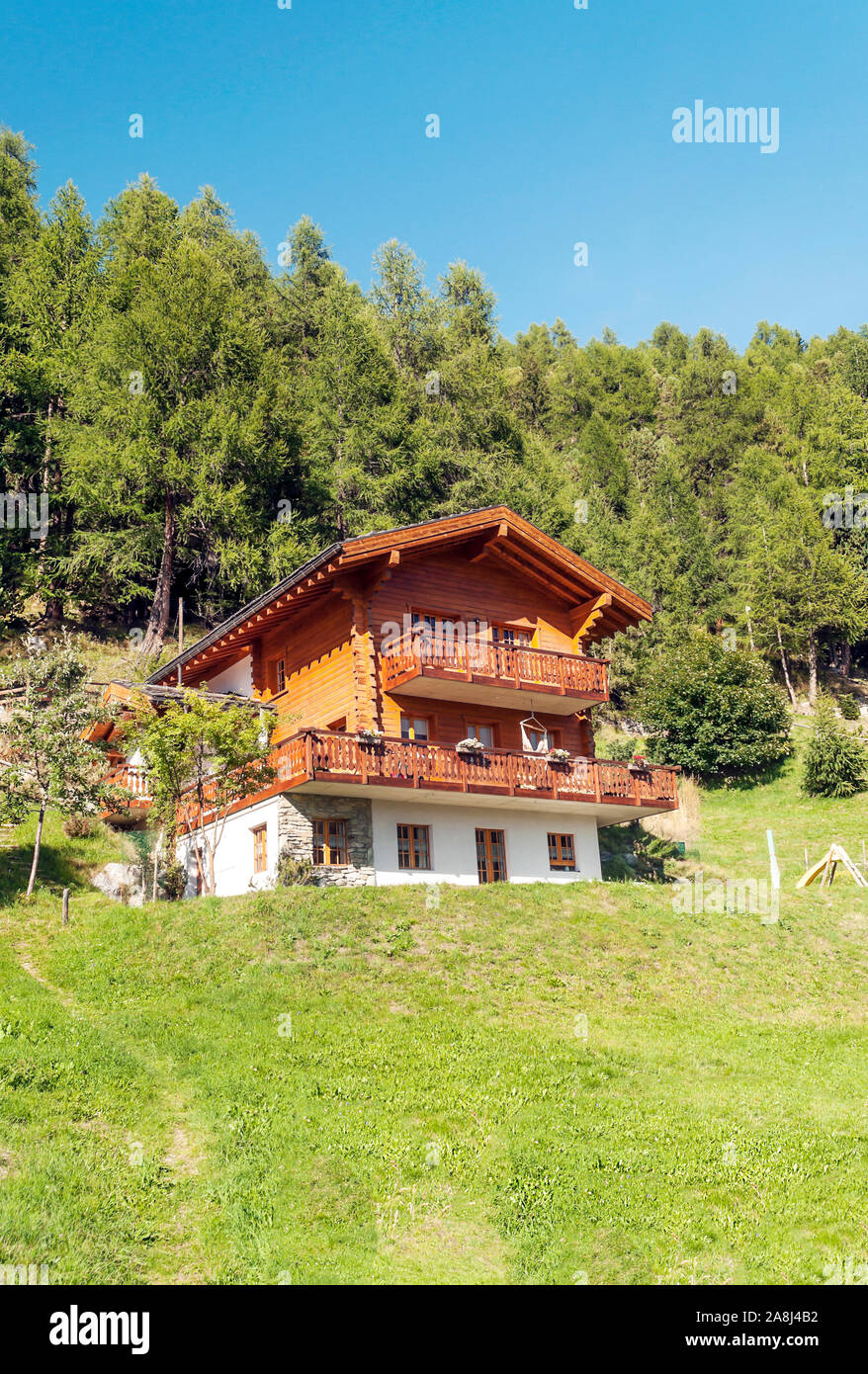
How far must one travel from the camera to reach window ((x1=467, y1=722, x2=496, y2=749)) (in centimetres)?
2777

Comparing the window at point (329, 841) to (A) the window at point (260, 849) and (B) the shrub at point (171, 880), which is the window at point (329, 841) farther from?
(B) the shrub at point (171, 880)

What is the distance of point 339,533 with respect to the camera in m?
49.0

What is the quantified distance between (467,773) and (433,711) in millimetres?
2797

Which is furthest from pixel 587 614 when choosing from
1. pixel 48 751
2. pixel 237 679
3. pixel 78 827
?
pixel 48 751

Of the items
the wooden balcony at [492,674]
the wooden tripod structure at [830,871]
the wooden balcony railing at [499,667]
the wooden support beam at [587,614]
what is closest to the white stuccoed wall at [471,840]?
the wooden balcony at [492,674]

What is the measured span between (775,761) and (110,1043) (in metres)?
34.6

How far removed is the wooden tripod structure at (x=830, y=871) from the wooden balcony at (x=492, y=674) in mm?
7492

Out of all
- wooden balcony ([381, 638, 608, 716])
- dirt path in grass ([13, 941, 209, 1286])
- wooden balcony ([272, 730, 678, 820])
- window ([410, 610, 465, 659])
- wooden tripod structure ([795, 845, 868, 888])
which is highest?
window ([410, 610, 465, 659])

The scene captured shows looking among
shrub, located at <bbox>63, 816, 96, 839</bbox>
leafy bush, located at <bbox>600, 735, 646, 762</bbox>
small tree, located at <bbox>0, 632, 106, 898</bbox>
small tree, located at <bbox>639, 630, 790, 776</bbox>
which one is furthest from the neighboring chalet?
small tree, located at <bbox>639, 630, 790, 776</bbox>

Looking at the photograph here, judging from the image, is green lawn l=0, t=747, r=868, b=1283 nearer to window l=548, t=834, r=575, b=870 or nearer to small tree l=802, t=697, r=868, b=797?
window l=548, t=834, r=575, b=870

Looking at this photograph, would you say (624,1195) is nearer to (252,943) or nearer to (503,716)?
(252,943)

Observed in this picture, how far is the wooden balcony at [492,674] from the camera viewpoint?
25625mm

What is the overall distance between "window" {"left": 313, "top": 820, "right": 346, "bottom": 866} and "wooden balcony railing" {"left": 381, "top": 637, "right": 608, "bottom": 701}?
12.9 ft
